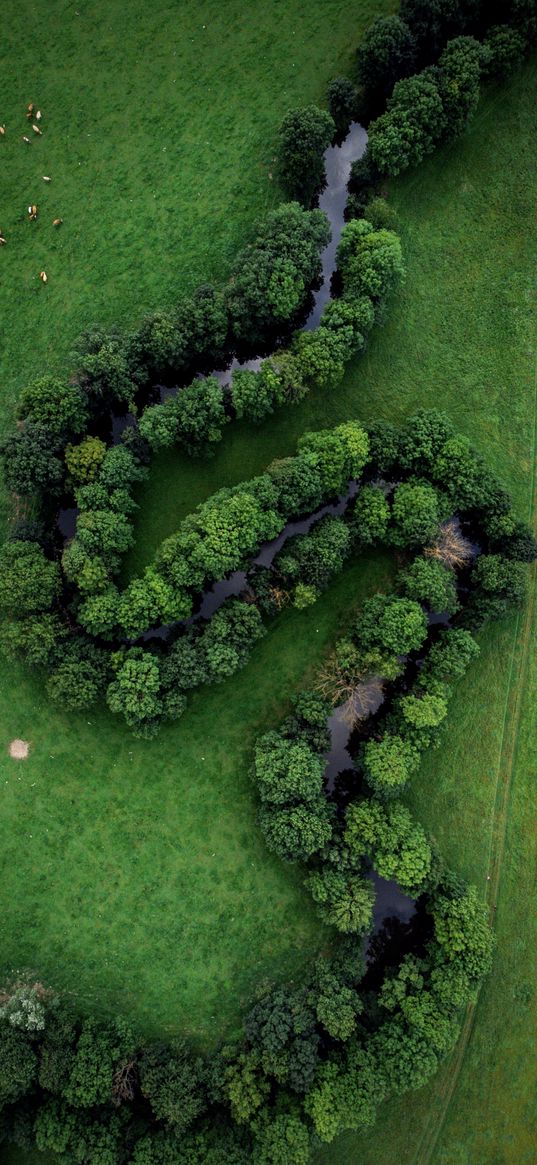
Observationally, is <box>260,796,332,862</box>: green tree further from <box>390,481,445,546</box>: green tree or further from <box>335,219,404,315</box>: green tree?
<box>335,219,404,315</box>: green tree

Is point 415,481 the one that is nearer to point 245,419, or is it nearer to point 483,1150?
point 245,419

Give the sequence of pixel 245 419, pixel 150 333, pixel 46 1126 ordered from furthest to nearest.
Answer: pixel 245 419 < pixel 150 333 < pixel 46 1126

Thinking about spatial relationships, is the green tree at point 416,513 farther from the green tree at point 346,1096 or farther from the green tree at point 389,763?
the green tree at point 346,1096

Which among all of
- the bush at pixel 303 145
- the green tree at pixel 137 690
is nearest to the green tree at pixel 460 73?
the bush at pixel 303 145

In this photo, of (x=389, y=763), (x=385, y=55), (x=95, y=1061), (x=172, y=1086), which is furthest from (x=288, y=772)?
(x=385, y=55)

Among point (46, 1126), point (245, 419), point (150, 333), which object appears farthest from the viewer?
point (245, 419)

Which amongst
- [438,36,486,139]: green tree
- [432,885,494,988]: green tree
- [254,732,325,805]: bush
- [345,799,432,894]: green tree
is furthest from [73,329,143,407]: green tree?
[432,885,494,988]: green tree

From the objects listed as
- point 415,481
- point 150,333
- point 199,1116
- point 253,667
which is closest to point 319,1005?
point 199,1116
